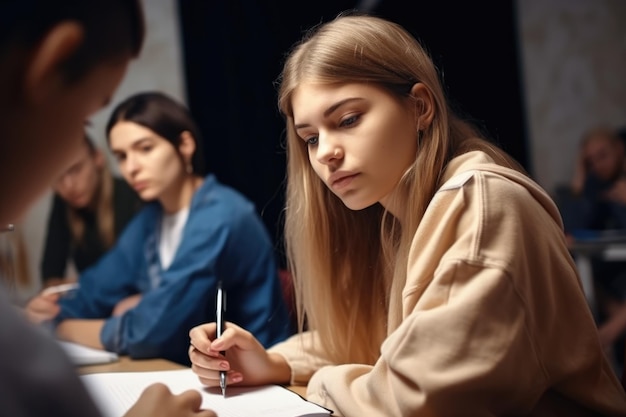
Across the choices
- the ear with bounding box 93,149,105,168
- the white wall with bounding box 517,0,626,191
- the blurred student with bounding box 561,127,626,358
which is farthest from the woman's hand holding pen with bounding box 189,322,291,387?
the white wall with bounding box 517,0,626,191

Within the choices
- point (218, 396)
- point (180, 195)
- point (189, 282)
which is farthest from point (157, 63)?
point (218, 396)

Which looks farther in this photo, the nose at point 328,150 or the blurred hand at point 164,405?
the nose at point 328,150

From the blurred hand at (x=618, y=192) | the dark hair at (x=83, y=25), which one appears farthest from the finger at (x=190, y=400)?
the blurred hand at (x=618, y=192)

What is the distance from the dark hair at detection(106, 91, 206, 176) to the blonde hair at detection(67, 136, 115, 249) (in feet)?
1.05

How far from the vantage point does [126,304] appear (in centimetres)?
183

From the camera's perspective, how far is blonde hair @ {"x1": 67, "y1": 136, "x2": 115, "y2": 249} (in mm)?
2105

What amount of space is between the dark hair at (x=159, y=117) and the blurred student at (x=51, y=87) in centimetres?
122

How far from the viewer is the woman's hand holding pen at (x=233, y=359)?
944 mm

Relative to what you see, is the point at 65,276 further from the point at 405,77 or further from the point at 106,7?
the point at 106,7

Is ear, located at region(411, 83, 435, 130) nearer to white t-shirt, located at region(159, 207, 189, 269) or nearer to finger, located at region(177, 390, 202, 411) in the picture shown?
finger, located at region(177, 390, 202, 411)

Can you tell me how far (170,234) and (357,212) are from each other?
785 mm

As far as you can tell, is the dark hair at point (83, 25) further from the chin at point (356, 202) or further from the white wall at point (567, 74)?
the white wall at point (567, 74)

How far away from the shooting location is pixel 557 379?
2.50 ft

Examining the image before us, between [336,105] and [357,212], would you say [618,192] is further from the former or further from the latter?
[336,105]
